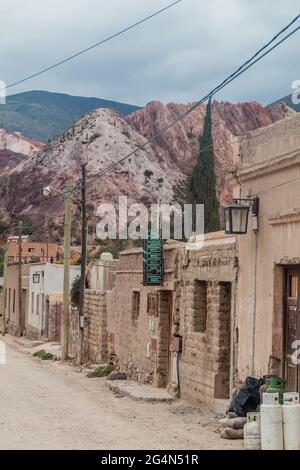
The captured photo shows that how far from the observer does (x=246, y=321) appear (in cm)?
1450

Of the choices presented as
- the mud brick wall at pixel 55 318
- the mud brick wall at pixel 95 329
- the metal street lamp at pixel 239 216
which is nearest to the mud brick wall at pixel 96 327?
the mud brick wall at pixel 95 329

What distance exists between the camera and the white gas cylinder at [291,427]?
1061 cm

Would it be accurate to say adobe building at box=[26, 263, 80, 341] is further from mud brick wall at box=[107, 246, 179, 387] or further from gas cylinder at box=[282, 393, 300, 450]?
gas cylinder at box=[282, 393, 300, 450]

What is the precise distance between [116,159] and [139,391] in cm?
10559

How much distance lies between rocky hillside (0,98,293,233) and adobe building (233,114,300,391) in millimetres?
93641

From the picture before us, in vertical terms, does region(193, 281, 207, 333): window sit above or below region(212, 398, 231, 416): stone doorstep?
above

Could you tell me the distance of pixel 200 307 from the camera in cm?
1775

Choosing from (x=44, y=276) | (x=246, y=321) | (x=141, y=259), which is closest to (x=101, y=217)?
(x=44, y=276)

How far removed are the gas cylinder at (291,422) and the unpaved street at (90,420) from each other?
1.29 metres

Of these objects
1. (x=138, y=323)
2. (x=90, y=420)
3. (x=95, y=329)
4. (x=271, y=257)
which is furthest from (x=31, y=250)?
(x=271, y=257)

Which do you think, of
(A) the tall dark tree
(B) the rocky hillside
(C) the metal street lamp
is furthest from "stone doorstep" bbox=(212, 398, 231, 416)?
(B) the rocky hillside

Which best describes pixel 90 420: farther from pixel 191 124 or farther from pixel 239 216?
pixel 191 124

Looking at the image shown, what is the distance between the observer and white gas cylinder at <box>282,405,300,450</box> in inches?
418

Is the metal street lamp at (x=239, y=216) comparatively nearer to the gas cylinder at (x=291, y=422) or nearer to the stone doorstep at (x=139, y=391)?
the gas cylinder at (x=291, y=422)
